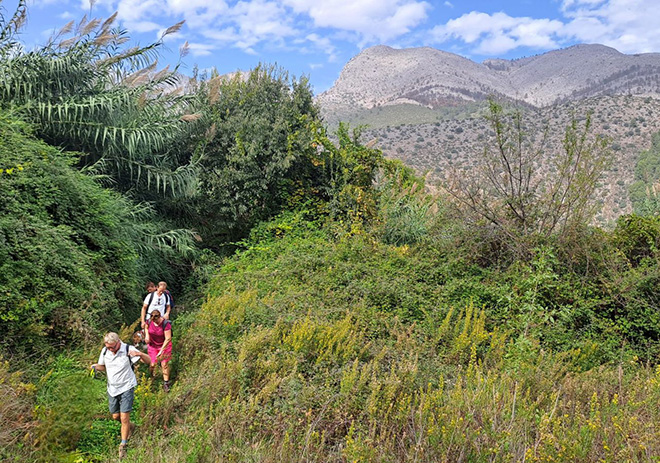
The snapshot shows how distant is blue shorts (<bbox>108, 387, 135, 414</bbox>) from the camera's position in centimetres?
437

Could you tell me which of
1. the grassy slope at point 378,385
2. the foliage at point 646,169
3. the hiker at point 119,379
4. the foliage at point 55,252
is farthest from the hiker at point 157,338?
the foliage at point 646,169

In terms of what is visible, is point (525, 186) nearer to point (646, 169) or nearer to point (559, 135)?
point (646, 169)

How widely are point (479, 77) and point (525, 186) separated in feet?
440

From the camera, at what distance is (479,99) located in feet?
303

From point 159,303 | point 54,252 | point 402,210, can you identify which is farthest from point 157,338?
point 402,210

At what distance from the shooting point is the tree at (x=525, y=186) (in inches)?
306

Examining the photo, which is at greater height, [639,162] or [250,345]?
[639,162]

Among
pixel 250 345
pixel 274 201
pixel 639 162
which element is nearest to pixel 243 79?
pixel 274 201

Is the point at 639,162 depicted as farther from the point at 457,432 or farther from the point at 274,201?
the point at 457,432

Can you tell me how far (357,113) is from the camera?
83.5 m

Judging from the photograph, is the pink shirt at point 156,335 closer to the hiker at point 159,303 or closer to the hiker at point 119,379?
the hiker at point 159,303

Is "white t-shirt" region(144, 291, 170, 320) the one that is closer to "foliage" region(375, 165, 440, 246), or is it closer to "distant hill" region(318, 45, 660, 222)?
"foliage" region(375, 165, 440, 246)

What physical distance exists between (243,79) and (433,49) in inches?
6057

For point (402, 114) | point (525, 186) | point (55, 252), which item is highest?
point (402, 114)
